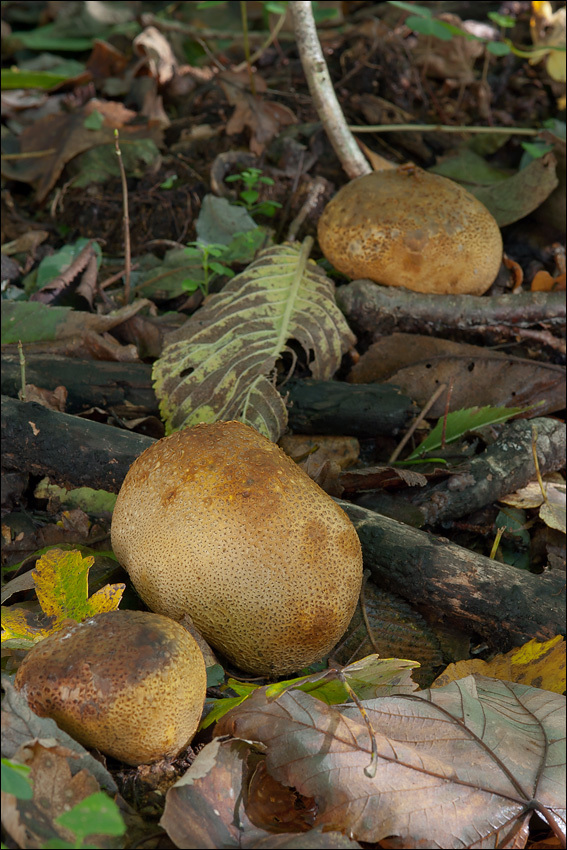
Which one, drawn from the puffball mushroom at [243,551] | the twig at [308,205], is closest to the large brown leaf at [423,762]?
the puffball mushroom at [243,551]

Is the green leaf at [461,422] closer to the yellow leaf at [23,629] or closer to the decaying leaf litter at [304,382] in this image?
the decaying leaf litter at [304,382]

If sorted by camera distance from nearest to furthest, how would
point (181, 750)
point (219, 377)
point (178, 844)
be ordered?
1. point (178, 844)
2. point (181, 750)
3. point (219, 377)

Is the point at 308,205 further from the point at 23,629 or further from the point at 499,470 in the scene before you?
the point at 23,629

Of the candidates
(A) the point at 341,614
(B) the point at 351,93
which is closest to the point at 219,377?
(A) the point at 341,614

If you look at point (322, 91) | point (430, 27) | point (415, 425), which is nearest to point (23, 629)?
point (415, 425)

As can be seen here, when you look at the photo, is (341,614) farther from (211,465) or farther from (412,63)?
(412,63)

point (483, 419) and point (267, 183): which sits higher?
point (267, 183)

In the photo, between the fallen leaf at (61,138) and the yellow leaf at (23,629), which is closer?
the yellow leaf at (23,629)
